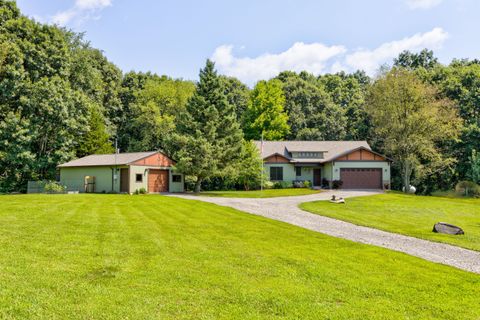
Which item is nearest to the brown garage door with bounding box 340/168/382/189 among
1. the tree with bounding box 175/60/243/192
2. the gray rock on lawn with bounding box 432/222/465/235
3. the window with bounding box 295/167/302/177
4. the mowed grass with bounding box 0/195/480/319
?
the window with bounding box 295/167/302/177

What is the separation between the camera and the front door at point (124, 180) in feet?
100

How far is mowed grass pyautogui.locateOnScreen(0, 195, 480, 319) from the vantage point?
198 inches

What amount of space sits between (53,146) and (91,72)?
1028cm

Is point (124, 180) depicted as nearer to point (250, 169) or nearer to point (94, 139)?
point (250, 169)

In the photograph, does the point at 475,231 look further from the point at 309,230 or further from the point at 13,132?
the point at 13,132

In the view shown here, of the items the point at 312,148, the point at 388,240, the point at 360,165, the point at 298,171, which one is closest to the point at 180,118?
the point at 298,171

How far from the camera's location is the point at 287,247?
9.32 metres

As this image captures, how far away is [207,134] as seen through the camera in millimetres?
31016

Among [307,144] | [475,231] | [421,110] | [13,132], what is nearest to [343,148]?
[307,144]

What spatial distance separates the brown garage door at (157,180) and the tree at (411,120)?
22.0 m

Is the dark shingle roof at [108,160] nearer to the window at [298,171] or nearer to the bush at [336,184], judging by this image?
the window at [298,171]

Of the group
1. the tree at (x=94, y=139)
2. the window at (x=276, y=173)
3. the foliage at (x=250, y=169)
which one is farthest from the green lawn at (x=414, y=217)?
the tree at (x=94, y=139)

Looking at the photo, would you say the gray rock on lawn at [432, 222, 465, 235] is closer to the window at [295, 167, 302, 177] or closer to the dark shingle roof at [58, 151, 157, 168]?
the dark shingle roof at [58, 151, 157, 168]

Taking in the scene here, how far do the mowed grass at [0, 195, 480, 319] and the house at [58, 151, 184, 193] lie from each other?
65.4 feet
